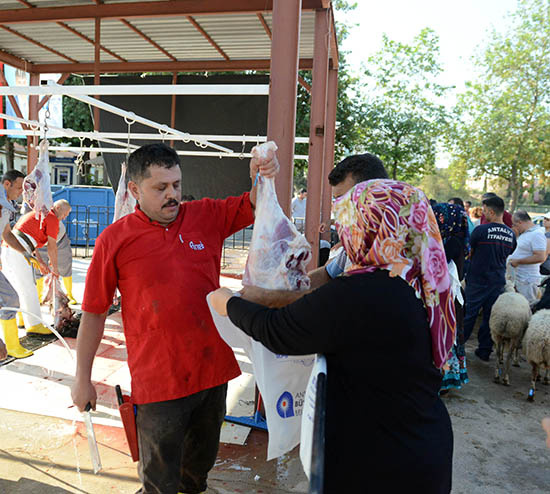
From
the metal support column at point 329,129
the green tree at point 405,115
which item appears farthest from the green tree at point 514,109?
the metal support column at point 329,129

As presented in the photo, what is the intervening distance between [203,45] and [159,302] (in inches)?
308

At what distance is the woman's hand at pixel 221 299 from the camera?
5.22ft

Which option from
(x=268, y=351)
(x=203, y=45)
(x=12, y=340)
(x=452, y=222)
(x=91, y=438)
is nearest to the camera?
(x=268, y=351)

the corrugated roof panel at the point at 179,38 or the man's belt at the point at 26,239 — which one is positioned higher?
the corrugated roof panel at the point at 179,38

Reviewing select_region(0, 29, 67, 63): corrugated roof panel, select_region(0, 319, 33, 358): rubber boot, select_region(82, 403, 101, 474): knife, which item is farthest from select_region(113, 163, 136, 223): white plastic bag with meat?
select_region(0, 29, 67, 63): corrugated roof panel

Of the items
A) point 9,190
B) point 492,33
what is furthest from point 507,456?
point 492,33

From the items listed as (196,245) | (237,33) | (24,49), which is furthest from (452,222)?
(24,49)

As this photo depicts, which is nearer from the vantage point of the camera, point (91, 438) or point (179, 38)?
point (91, 438)

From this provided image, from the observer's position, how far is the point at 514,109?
67.6 feet

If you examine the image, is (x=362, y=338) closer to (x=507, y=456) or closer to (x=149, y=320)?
(x=149, y=320)

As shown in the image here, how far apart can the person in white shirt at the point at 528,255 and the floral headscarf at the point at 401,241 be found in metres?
5.62

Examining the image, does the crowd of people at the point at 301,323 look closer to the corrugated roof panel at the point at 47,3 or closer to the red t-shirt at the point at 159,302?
the red t-shirt at the point at 159,302

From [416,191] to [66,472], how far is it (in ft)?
9.50

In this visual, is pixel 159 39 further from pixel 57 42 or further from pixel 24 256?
pixel 24 256
